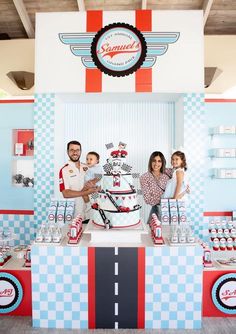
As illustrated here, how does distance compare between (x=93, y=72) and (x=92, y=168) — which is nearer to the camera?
(x=92, y=168)

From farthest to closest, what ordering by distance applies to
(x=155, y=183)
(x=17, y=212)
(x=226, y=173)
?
(x=226, y=173) → (x=17, y=212) → (x=155, y=183)

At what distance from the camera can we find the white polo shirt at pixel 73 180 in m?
4.43

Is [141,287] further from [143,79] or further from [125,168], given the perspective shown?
[143,79]

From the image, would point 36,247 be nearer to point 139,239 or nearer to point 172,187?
point 139,239

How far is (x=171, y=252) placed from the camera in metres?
3.14

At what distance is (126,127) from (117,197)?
109 inches

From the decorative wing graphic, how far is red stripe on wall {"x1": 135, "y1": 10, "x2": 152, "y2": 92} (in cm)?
8

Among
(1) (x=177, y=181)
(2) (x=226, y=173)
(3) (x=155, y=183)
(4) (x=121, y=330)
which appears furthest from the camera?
(2) (x=226, y=173)

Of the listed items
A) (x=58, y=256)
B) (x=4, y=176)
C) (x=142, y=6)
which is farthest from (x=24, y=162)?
(x=142, y=6)

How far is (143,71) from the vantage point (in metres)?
4.65

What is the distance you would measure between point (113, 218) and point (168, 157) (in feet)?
8.98

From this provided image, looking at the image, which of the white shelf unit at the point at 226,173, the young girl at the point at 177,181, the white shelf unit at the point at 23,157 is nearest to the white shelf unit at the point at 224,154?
the white shelf unit at the point at 226,173

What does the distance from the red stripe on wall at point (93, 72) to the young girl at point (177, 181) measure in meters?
1.45

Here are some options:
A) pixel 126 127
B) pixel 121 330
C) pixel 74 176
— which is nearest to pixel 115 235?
pixel 121 330
